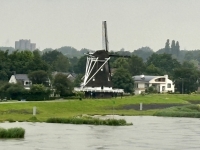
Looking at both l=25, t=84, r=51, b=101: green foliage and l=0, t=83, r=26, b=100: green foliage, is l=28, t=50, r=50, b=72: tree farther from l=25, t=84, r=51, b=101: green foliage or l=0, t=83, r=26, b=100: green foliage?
l=25, t=84, r=51, b=101: green foliage

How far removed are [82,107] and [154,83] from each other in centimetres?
7156

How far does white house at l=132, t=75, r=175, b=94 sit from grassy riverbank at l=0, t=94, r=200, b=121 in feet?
137

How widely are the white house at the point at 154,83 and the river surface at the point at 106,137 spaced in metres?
92.0

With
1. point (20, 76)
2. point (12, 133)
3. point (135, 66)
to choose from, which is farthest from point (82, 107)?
point (135, 66)

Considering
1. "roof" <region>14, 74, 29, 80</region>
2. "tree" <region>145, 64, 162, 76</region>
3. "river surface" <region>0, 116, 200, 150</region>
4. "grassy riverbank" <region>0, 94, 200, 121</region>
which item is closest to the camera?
"river surface" <region>0, 116, 200, 150</region>

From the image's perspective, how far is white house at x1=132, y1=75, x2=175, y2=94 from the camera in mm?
165875

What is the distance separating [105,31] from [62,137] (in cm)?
7349

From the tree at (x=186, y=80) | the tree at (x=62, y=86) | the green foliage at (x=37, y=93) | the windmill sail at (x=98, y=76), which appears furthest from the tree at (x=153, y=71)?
the green foliage at (x=37, y=93)

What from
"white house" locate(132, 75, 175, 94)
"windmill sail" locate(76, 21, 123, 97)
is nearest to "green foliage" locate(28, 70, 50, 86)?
"windmill sail" locate(76, 21, 123, 97)

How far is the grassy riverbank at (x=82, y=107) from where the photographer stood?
271ft

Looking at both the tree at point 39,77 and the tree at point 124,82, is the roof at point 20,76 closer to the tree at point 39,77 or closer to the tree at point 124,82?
the tree at point 39,77

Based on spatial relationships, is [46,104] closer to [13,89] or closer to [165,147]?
[13,89]

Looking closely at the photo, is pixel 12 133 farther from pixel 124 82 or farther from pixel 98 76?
pixel 124 82

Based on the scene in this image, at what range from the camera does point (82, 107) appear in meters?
97.4
